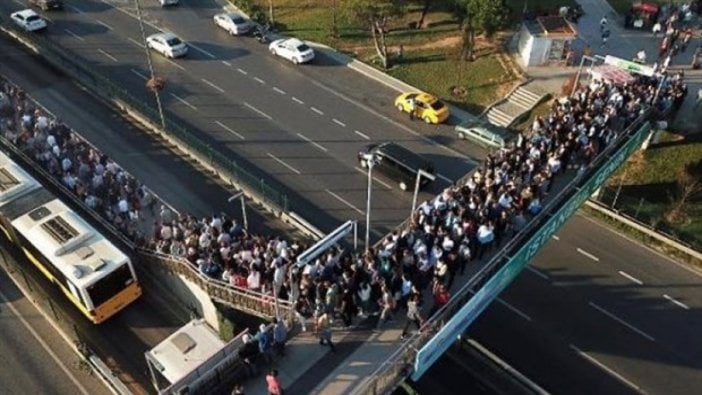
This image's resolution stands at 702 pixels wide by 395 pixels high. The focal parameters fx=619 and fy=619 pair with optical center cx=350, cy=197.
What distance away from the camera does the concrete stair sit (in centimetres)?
3975

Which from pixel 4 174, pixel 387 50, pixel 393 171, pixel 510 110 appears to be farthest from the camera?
pixel 387 50

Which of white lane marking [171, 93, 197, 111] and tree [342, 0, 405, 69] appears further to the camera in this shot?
tree [342, 0, 405, 69]

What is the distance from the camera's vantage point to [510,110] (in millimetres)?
40281

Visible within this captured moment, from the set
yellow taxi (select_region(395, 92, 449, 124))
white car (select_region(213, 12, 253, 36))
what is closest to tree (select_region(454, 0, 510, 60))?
yellow taxi (select_region(395, 92, 449, 124))

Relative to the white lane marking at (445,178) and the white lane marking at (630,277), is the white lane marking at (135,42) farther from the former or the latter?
the white lane marking at (630,277)

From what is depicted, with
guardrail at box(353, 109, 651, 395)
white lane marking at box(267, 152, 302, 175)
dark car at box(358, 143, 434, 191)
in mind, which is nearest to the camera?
guardrail at box(353, 109, 651, 395)

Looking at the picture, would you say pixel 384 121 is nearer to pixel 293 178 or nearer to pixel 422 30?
pixel 293 178

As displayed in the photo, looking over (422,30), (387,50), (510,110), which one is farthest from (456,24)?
(510,110)

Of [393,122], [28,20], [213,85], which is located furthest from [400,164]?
[28,20]

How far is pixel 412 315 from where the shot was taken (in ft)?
64.8

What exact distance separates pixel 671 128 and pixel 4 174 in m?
36.2

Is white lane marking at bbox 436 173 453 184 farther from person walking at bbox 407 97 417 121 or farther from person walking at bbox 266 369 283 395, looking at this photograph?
Answer: person walking at bbox 266 369 283 395

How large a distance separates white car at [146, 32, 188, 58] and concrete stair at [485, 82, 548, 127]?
2355cm

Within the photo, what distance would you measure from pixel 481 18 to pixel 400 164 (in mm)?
13892
